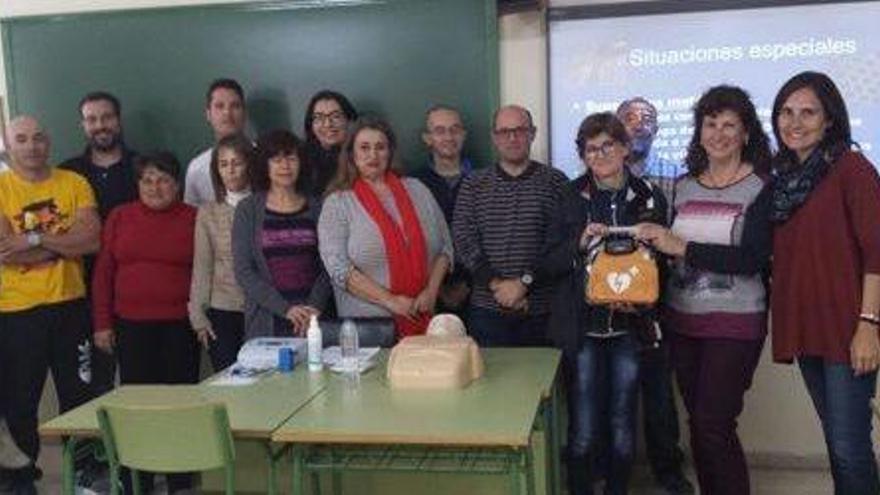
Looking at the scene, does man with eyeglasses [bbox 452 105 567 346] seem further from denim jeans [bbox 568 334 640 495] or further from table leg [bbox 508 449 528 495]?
table leg [bbox 508 449 528 495]

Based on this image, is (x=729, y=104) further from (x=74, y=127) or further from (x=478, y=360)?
(x=74, y=127)

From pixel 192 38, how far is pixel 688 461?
2902 mm

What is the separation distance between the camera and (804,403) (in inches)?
151

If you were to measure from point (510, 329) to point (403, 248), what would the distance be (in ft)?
1.66

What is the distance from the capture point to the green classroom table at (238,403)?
2312 millimetres

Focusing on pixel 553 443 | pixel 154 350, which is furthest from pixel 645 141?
pixel 154 350

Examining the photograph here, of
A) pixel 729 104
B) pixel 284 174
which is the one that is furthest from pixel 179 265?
pixel 729 104

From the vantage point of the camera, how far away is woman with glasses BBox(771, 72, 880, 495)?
2.45 m

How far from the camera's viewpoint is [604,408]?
9.76ft

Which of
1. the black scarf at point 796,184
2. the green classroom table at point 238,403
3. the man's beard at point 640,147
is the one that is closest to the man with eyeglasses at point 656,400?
the man's beard at point 640,147

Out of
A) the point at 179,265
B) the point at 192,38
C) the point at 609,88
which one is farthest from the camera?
the point at 192,38

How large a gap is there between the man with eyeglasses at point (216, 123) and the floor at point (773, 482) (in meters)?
1.37

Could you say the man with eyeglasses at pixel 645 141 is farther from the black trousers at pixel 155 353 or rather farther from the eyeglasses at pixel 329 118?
the black trousers at pixel 155 353

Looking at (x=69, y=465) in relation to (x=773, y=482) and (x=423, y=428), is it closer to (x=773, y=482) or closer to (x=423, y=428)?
(x=423, y=428)
